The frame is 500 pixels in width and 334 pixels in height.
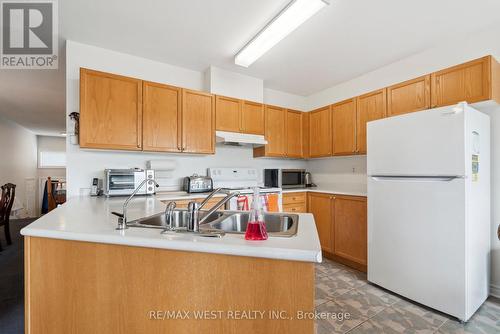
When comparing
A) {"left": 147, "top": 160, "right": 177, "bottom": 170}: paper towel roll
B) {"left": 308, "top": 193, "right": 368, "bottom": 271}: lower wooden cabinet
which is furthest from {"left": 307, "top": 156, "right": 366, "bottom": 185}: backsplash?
{"left": 147, "top": 160, "right": 177, "bottom": 170}: paper towel roll

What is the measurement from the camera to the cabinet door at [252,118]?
3.21 metres

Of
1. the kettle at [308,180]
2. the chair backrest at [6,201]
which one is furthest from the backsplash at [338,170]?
the chair backrest at [6,201]

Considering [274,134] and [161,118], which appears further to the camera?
[274,134]

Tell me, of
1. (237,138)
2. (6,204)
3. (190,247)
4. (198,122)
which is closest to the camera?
(190,247)

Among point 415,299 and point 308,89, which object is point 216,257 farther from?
point 308,89

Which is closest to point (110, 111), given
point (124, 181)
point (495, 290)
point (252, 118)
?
point (124, 181)

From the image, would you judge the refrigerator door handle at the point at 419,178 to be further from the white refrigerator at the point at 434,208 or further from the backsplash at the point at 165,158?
the backsplash at the point at 165,158

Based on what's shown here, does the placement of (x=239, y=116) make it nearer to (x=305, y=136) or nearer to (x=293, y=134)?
(x=293, y=134)

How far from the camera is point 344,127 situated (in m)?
3.10

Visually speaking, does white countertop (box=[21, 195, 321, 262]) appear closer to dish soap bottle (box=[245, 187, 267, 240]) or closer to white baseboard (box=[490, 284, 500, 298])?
dish soap bottle (box=[245, 187, 267, 240])

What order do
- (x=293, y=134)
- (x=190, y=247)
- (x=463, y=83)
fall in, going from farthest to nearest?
(x=293, y=134), (x=463, y=83), (x=190, y=247)

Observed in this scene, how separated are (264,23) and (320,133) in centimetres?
185

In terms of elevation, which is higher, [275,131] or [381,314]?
[275,131]

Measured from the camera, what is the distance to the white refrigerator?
68.7 inches
